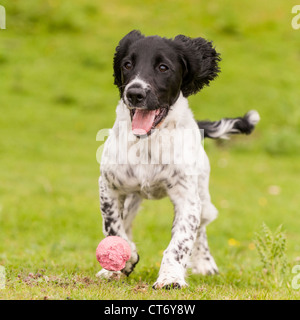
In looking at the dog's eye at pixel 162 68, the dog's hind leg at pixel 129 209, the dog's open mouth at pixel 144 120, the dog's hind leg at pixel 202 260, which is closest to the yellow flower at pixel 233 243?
→ the dog's hind leg at pixel 202 260

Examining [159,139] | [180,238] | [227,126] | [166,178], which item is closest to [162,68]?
[159,139]

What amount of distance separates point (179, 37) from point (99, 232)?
360 cm

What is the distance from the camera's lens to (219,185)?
33.9 ft

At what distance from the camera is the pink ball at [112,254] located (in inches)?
159

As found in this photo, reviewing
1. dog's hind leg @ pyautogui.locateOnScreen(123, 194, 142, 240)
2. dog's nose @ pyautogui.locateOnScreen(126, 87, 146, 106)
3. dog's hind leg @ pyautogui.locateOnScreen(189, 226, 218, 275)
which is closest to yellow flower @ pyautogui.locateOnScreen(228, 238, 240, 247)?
dog's hind leg @ pyautogui.locateOnScreen(189, 226, 218, 275)

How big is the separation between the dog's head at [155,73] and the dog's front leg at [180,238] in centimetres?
56

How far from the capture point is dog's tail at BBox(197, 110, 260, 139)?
5.24m

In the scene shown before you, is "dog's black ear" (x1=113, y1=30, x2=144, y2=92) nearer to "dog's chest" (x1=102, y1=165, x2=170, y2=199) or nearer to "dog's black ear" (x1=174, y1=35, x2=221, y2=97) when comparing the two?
"dog's black ear" (x1=174, y1=35, x2=221, y2=97)

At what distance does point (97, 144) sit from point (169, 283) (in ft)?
29.8

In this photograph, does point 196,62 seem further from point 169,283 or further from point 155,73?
point 169,283

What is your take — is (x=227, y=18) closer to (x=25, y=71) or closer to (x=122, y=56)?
(x=25, y=71)

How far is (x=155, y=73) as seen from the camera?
402cm

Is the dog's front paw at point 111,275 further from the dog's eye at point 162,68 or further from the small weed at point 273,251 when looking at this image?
the dog's eye at point 162,68
